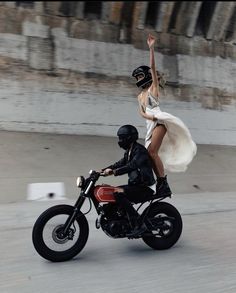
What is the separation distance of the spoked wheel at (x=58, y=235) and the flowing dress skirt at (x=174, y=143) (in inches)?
51.5

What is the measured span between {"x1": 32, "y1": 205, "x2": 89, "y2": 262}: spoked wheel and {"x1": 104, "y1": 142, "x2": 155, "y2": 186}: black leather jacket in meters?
0.62

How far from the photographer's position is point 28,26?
952cm

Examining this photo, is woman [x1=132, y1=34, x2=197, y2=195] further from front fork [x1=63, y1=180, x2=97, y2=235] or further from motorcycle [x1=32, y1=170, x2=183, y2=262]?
front fork [x1=63, y1=180, x2=97, y2=235]

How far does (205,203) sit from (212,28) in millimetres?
5111

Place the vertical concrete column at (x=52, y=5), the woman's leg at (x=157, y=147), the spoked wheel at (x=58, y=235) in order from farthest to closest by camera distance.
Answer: the woman's leg at (x=157, y=147), the spoked wheel at (x=58, y=235), the vertical concrete column at (x=52, y=5)

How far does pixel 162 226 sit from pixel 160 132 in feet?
3.46

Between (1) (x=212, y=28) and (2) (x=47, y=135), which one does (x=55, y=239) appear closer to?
(2) (x=47, y=135)

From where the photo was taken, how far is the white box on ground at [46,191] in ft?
22.1

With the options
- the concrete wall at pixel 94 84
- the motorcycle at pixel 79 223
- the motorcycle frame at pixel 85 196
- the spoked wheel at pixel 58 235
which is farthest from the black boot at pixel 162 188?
the concrete wall at pixel 94 84

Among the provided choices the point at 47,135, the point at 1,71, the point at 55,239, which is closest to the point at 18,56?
the point at 1,71

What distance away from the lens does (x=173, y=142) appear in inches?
201

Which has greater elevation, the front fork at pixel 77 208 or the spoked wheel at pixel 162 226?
the front fork at pixel 77 208

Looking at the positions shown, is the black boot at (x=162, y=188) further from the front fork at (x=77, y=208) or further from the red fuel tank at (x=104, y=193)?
the front fork at (x=77, y=208)

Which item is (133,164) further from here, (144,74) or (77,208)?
(144,74)
